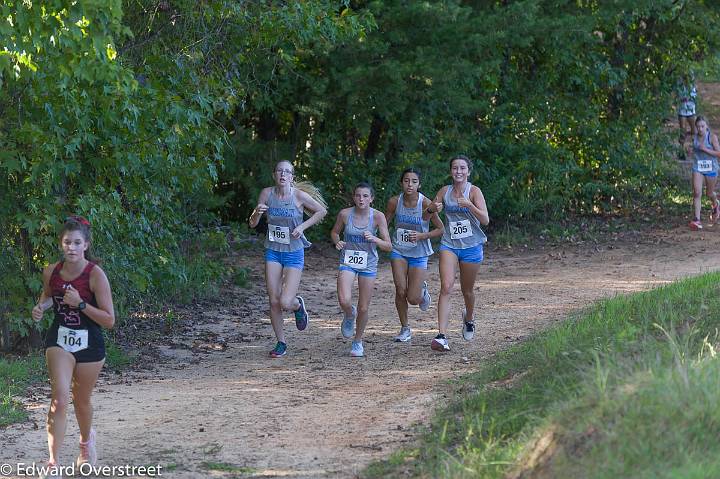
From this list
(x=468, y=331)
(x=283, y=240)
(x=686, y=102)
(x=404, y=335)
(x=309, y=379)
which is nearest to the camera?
(x=309, y=379)

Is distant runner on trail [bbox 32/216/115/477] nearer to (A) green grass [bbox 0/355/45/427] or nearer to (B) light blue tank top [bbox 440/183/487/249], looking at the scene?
(A) green grass [bbox 0/355/45/427]

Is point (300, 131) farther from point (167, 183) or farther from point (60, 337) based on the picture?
point (60, 337)

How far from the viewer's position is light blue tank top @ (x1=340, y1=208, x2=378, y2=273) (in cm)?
1027

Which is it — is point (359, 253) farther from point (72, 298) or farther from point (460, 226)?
point (72, 298)

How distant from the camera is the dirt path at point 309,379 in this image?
23.1 feet

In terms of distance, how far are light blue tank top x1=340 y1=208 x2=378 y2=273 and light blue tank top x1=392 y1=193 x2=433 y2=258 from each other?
0.29 metres

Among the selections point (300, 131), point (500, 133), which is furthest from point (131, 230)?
point (500, 133)

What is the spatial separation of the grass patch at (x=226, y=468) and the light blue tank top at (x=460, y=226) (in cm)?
419

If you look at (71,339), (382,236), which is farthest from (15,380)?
(382,236)

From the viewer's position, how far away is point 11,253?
10.1 metres

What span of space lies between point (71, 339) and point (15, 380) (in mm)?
2952

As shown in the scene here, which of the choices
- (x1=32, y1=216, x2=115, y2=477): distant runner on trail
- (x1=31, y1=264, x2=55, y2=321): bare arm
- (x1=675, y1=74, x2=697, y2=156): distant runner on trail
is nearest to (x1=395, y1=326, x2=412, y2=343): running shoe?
(x1=32, y1=216, x2=115, y2=477): distant runner on trail

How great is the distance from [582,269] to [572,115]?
4320mm

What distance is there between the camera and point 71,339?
6.45 meters
